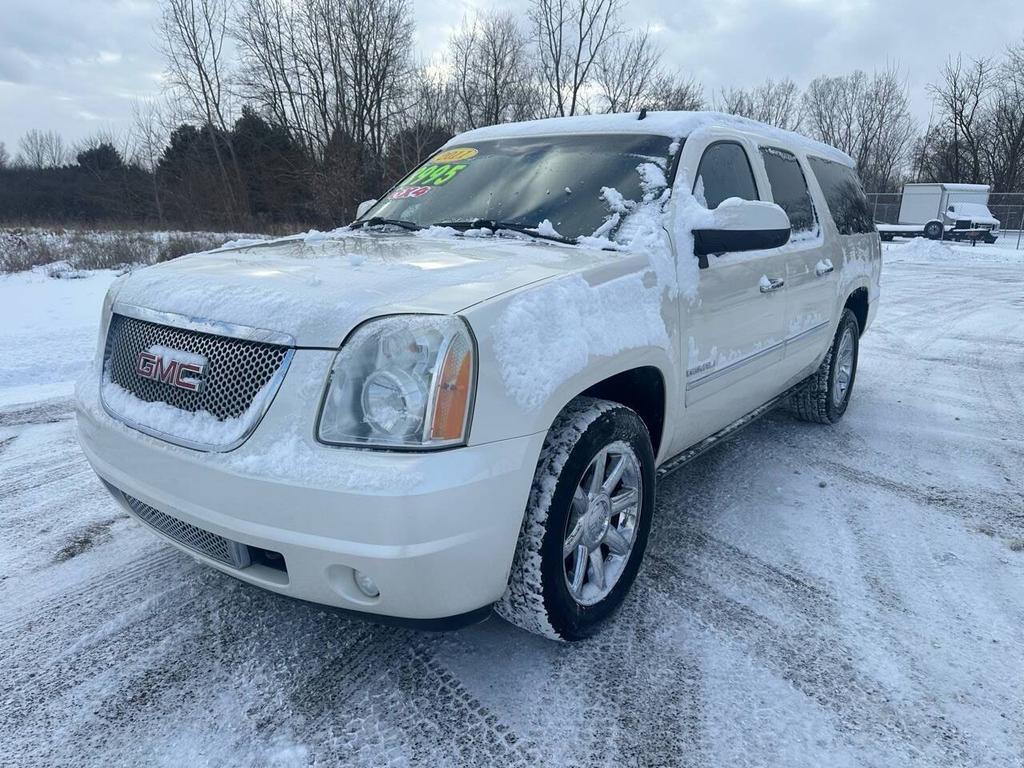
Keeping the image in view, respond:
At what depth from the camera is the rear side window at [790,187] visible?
3664mm

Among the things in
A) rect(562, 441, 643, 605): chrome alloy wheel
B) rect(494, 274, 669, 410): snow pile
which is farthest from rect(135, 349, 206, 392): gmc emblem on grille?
rect(562, 441, 643, 605): chrome alloy wheel

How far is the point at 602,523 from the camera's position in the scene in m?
2.35

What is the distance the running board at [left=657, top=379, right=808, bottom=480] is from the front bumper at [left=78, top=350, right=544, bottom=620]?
1.16 m

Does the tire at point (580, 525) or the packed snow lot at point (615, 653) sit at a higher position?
the tire at point (580, 525)

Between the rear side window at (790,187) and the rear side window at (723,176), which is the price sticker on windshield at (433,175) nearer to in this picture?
the rear side window at (723,176)

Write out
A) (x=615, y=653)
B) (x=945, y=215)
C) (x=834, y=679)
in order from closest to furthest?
(x=834, y=679)
(x=615, y=653)
(x=945, y=215)

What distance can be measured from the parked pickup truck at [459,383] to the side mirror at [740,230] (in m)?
0.01

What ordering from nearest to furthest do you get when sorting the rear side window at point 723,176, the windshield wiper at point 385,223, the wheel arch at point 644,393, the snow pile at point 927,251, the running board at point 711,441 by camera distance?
the wheel arch at point 644,393, the running board at point 711,441, the rear side window at point 723,176, the windshield wiper at point 385,223, the snow pile at point 927,251

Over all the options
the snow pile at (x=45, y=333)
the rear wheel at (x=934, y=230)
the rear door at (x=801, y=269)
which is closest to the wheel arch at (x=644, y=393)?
the rear door at (x=801, y=269)

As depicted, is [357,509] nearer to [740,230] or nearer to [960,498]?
[740,230]

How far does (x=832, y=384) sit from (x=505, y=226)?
9.39 feet

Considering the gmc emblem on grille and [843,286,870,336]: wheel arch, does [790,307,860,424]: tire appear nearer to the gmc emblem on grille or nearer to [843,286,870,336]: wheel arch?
[843,286,870,336]: wheel arch

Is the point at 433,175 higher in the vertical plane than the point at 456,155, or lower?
lower

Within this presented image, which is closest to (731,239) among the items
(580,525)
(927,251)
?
(580,525)
